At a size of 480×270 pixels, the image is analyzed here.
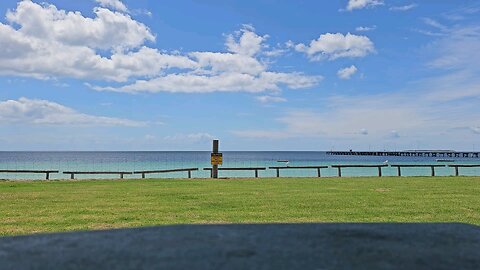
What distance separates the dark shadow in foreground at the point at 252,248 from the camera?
5.72ft

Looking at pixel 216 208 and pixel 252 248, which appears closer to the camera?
pixel 252 248

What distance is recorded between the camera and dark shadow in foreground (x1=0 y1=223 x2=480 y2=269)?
1.74 meters

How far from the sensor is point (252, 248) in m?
2.00

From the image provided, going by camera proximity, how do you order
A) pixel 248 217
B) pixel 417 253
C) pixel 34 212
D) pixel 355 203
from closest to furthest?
pixel 417 253
pixel 248 217
pixel 34 212
pixel 355 203

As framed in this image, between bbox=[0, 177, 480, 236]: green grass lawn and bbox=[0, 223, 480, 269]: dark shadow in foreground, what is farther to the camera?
bbox=[0, 177, 480, 236]: green grass lawn

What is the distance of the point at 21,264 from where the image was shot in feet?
5.74

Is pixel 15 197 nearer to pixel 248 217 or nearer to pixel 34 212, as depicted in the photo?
pixel 34 212

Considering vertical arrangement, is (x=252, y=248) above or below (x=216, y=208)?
above

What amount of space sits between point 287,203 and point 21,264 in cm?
1309

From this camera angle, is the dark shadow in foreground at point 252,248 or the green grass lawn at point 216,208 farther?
the green grass lawn at point 216,208

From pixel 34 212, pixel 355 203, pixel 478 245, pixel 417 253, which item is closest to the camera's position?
pixel 417 253

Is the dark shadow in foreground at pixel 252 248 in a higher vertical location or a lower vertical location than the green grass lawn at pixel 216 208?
higher

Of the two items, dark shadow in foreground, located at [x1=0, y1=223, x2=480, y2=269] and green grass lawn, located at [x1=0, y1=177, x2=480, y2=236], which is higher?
dark shadow in foreground, located at [x1=0, y1=223, x2=480, y2=269]

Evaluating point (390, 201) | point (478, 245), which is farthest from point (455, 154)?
point (478, 245)
